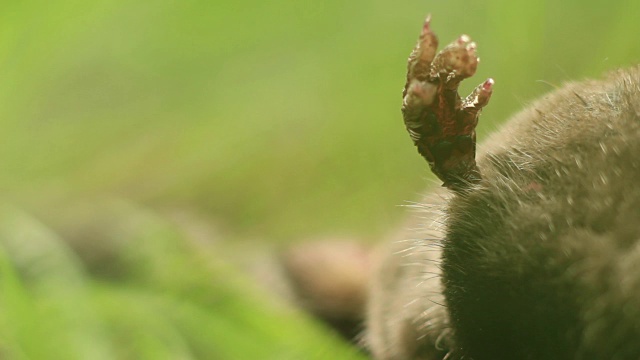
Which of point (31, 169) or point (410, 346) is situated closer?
point (410, 346)

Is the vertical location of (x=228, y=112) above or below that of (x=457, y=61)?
above

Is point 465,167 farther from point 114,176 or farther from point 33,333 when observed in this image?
point 114,176

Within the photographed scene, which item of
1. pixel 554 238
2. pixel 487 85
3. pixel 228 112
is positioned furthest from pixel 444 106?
pixel 228 112

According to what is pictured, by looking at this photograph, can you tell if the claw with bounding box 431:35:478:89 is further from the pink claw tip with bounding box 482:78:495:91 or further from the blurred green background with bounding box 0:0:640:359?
the blurred green background with bounding box 0:0:640:359

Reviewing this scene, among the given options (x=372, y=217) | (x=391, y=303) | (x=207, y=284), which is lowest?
(x=391, y=303)

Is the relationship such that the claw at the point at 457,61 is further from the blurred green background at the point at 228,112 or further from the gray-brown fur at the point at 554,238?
the blurred green background at the point at 228,112

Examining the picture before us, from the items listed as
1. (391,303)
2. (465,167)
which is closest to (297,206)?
(391,303)

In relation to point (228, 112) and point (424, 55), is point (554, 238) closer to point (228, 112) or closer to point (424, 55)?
point (424, 55)
